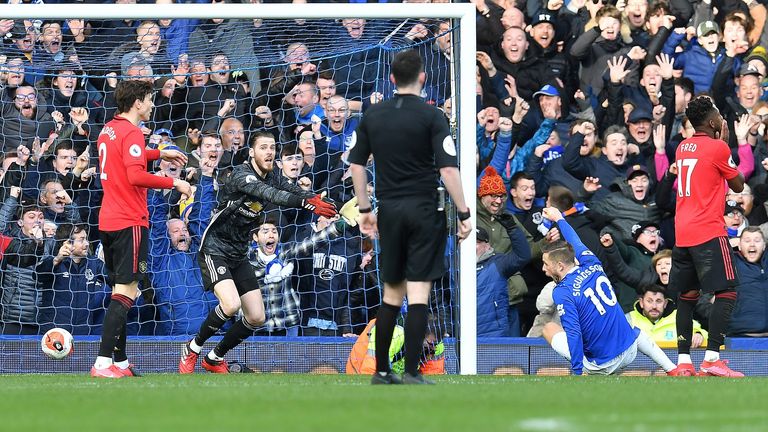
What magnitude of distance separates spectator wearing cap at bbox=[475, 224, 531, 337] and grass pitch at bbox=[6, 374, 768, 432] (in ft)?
11.8

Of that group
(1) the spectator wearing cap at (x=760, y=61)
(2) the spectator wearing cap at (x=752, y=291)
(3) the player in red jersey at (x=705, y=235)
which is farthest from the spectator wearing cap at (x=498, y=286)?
(1) the spectator wearing cap at (x=760, y=61)

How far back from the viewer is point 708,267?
9.27 meters

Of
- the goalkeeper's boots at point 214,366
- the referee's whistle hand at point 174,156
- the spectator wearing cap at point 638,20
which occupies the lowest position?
the goalkeeper's boots at point 214,366

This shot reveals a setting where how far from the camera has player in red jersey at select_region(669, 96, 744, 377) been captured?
9.26 meters

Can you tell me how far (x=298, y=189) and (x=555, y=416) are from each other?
5.05 meters

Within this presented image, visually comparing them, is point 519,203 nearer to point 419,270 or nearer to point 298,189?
point 298,189

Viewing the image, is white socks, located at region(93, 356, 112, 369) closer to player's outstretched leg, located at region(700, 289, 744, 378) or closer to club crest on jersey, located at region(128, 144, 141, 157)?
club crest on jersey, located at region(128, 144, 141, 157)

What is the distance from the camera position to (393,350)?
401 inches

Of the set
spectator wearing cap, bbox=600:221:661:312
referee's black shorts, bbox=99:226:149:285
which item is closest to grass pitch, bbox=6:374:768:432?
referee's black shorts, bbox=99:226:149:285

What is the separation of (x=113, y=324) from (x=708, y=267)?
4.26m

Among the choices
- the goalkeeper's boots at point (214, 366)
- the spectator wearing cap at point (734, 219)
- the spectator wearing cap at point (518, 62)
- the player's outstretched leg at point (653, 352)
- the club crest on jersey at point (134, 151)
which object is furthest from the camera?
the spectator wearing cap at point (518, 62)

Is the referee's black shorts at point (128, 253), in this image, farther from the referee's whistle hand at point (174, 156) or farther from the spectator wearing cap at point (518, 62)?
the spectator wearing cap at point (518, 62)

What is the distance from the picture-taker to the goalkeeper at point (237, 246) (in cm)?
981

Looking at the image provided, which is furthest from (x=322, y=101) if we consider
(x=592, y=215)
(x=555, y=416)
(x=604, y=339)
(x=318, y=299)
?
(x=555, y=416)
